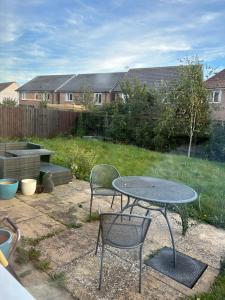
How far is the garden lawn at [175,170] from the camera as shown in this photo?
13.6ft

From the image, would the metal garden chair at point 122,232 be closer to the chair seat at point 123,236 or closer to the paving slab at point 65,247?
the chair seat at point 123,236

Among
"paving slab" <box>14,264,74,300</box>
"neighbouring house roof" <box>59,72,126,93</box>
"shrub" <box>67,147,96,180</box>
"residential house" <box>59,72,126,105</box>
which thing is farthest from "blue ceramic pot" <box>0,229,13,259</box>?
"neighbouring house roof" <box>59,72,126,93</box>

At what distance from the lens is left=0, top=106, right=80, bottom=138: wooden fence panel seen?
A: 412 inches

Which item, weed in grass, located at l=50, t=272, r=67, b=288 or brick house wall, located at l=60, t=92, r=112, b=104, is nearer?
weed in grass, located at l=50, t=272, r=67, b=288

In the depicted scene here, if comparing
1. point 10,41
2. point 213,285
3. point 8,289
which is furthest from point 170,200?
point 10,41

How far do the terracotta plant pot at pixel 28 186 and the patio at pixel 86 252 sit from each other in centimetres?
11

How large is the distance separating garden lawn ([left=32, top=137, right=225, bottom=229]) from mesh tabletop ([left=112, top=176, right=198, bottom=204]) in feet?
3.80

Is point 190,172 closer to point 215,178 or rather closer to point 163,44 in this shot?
point 215,178

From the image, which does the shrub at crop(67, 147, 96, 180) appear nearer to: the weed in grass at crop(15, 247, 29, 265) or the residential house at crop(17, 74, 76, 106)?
the weed in grass at crop(15, 247, 29, 265)

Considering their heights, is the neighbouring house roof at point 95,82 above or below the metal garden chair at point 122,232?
above

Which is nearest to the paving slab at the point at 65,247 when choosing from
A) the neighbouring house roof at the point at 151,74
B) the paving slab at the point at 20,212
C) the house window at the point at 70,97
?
the paving slab at the point at 20,212

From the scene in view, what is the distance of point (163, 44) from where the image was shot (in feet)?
17.0

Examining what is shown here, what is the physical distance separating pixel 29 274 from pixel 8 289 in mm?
1448

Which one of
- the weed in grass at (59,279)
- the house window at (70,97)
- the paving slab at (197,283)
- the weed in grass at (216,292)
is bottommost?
the paving slab at (197,283)
